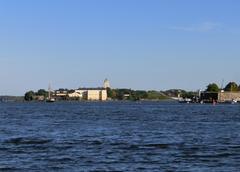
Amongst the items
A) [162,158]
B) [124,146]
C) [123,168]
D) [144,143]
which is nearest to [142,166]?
[123,168]

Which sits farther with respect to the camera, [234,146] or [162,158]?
[234,146]

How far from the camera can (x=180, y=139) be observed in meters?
55.6

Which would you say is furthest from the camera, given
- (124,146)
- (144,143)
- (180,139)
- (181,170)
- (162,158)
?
(180,139)

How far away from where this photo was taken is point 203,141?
5319 centimetres

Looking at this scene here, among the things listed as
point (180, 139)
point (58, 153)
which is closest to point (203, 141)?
point (180, 139)

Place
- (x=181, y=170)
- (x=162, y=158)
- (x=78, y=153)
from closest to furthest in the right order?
(x=181, y=170) < (x=162, y=158) < (x=78, y=153)

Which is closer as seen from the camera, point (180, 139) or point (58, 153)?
point (58, 153)

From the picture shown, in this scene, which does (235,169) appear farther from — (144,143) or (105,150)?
(144,143)

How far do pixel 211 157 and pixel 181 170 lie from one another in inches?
244

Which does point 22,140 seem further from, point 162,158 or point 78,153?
point 162,158

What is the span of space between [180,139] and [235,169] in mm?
21642

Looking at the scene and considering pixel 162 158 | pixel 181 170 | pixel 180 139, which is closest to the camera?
pixel 181 170

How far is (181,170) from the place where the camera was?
33844 mm

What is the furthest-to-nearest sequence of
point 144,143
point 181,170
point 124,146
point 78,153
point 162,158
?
1. point 144,143
2. point 124,146
3. point 78,153
4. point 162,158
5. point 181,170
